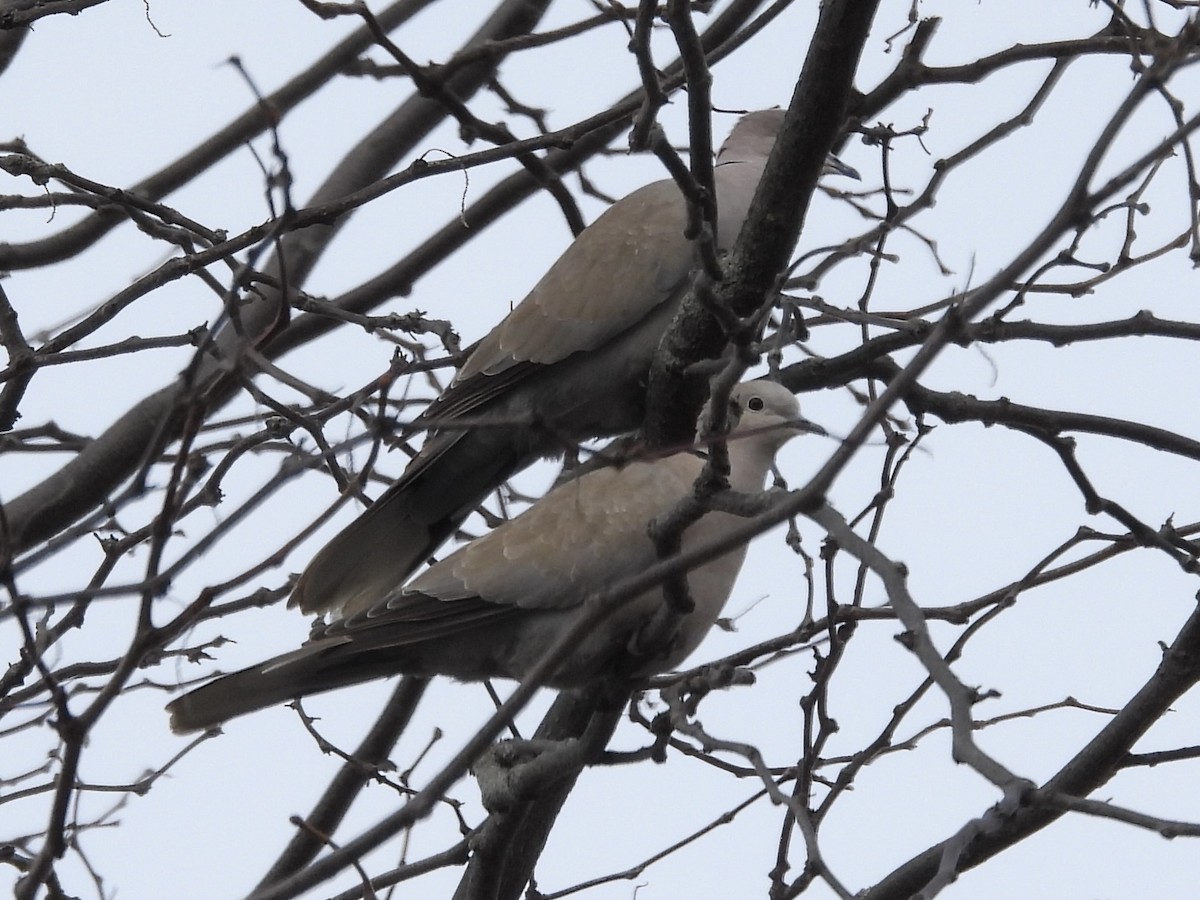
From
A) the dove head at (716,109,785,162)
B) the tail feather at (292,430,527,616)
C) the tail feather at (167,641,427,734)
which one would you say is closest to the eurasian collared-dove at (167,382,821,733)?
the tail feather at (167,641,427,734)

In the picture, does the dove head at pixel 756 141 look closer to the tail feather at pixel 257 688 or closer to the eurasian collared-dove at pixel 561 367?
the eurasian collared-dove at pixel 561 367

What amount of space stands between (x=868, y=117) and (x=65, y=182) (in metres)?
1.86

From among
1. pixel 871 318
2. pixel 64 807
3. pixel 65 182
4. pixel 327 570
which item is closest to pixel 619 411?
pixel 327 570

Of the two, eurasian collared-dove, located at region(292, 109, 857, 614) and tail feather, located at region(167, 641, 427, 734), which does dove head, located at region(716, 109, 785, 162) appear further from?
tail feather, located at region(167, 641, 427, 734)

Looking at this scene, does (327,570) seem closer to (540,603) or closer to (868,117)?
(540,603)

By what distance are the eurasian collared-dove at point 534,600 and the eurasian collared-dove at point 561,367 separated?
47 centimetres

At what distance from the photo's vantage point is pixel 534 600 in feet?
9.83

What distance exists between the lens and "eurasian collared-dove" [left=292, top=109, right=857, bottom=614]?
11.8ft

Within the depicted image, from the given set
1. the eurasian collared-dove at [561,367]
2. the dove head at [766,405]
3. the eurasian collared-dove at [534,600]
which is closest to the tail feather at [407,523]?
the eurasian collared-dove at [561,367]

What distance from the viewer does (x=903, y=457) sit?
9.94ft

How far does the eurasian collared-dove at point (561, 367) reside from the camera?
11.8ft

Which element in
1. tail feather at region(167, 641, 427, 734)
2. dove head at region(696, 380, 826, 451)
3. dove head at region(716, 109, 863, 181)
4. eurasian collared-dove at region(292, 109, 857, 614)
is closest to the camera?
tail feather at region(167, 641, 427, 734)

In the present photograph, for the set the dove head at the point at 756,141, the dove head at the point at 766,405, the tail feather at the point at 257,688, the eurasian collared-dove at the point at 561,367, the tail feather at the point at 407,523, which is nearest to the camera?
the tail feather at the point at 257,688

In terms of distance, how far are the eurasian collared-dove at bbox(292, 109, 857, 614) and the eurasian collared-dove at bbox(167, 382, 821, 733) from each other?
0.47 m
